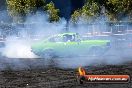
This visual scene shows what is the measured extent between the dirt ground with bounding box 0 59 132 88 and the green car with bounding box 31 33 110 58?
12.7 feet

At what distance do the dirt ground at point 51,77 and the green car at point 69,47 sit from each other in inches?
152

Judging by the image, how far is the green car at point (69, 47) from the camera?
24062 mm

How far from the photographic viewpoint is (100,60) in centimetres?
2227

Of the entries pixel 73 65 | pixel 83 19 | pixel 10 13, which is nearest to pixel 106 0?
pixel 83 19

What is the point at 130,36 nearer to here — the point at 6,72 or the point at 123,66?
the point at 123,66

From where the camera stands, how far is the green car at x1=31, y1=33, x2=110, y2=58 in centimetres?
2406

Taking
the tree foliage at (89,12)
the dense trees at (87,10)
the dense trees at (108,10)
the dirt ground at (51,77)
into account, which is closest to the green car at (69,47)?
the dirt ground at (51,77)

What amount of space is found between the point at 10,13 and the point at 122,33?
10.3 metres

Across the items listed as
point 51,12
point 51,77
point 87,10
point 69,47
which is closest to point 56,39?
point 69,47

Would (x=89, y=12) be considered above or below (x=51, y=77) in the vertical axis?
above

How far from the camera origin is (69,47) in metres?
24.1

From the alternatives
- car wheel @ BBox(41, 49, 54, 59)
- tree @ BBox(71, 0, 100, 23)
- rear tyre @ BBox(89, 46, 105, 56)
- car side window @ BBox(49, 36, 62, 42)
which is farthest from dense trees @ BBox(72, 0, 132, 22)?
car wheel @ BBox(41, 49, 54, 59)

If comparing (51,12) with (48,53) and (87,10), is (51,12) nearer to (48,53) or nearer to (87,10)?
(87,10)

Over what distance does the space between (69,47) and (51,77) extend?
23.0ft
